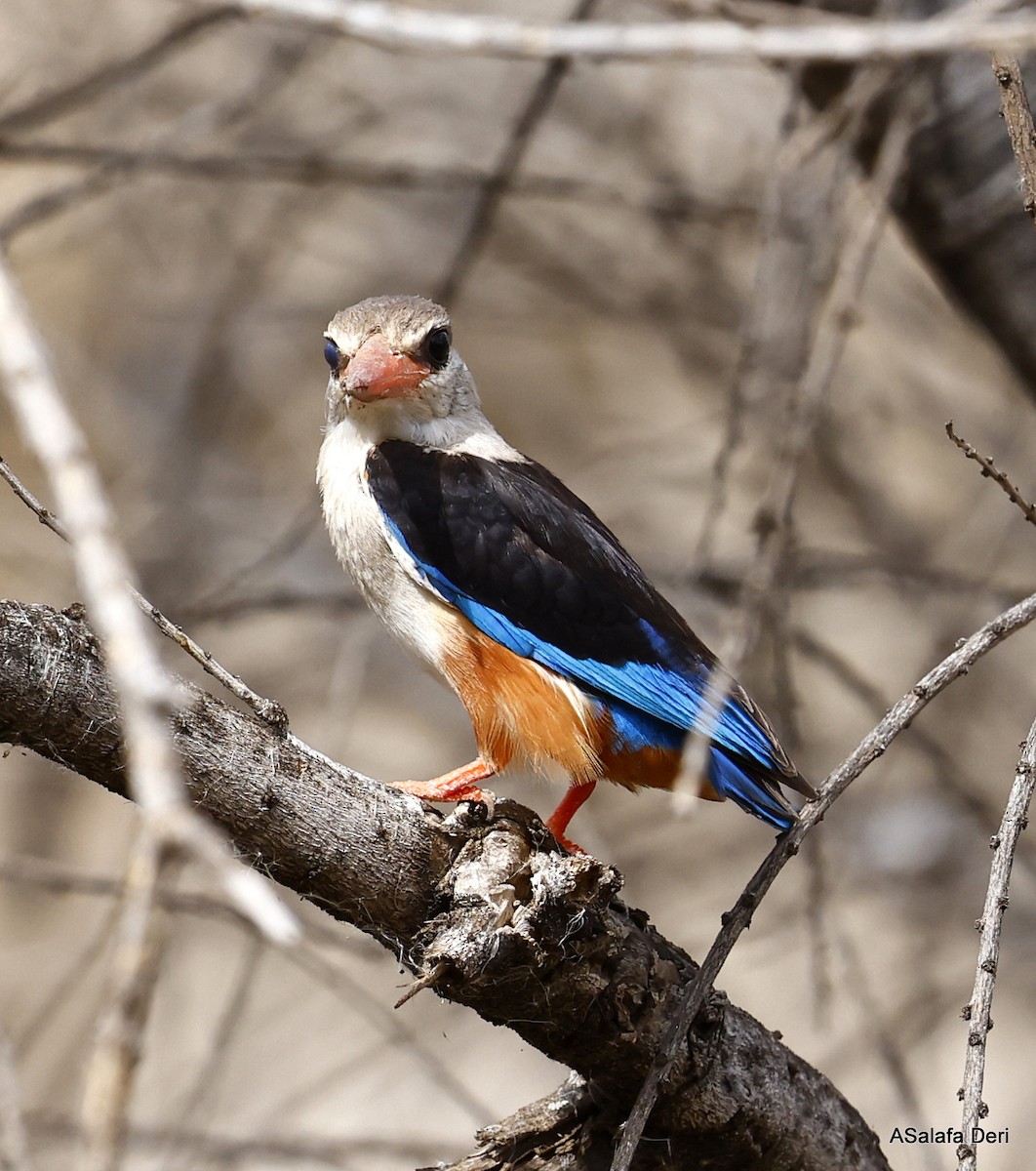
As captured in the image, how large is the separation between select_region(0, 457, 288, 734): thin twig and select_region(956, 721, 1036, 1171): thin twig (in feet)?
2.82

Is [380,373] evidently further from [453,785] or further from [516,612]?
[453,785]

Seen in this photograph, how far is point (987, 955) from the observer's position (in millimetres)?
1586

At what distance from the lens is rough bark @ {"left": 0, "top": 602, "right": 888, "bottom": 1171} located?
1.56m

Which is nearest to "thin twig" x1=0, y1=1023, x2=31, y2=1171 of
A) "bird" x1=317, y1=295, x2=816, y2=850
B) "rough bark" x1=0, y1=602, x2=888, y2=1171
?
"rough bark" x1=0, y1=602, x2=888, y2=1171

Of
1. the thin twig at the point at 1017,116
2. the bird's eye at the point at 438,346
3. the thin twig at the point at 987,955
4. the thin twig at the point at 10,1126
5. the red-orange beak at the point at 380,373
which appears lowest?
the thin twig at the point at 10,1126

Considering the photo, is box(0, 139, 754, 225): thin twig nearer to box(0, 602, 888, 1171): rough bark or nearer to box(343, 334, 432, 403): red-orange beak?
box(343, 334, 432, 403): red-orange beak

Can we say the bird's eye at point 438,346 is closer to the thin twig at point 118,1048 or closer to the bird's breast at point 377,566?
the bird's breast at point 377,566

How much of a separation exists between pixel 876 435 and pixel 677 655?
3.89 meters

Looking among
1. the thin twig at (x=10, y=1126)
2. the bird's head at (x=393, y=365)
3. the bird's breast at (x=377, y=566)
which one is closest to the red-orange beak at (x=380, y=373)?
the bird's head at (x=393, y=365)

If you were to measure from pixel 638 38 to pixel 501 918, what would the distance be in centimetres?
122

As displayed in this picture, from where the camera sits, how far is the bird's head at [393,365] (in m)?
2.76

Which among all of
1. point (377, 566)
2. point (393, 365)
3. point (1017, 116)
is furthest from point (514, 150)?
point (1017, 116)

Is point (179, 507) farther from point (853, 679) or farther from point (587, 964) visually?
point (587, 964)

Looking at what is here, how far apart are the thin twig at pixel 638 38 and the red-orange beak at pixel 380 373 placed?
174cm
